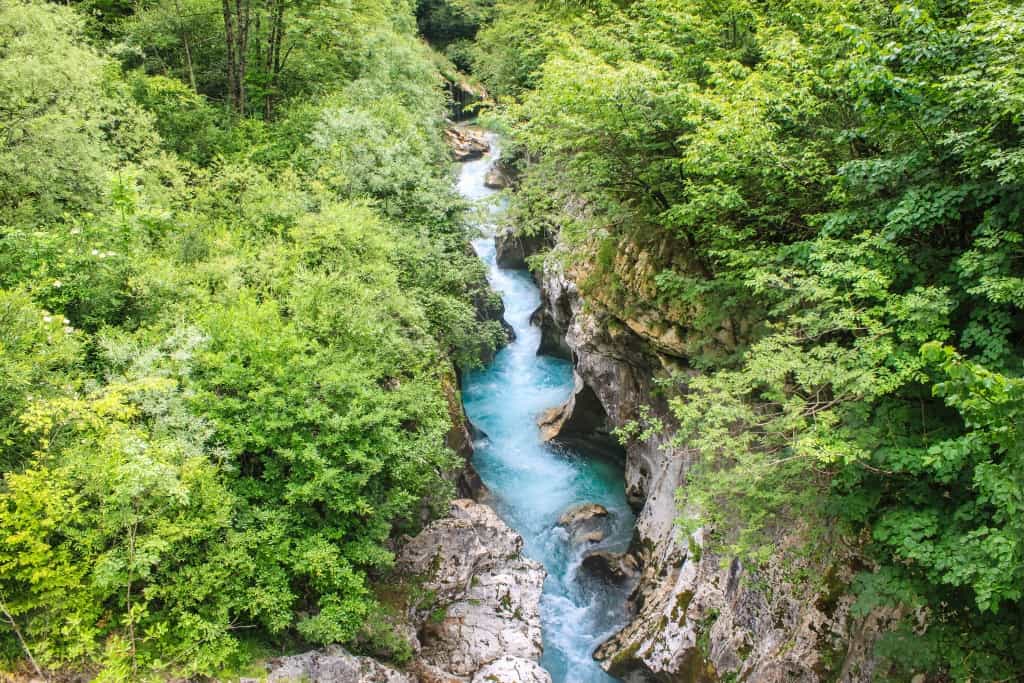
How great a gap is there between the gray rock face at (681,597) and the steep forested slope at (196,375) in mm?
4290

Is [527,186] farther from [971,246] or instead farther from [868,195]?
[971,246]

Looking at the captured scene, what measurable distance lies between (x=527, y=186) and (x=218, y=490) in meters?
11.0

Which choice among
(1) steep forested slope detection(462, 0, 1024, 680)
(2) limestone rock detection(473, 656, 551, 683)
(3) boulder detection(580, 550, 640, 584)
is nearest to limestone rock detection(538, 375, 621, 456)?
(3) boulder detection(580, 550, 640, 584)

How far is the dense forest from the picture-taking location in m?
7.36

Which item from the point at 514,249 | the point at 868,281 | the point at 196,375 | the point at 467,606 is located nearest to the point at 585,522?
the point at 467,606

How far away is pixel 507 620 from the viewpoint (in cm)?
1276

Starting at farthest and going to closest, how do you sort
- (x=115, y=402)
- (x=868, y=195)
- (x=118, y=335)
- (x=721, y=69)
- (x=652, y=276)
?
(x=652, y=276), (x=721, y=69), (x=118, y=335), (x=868, y=195), (x=115, y=402)

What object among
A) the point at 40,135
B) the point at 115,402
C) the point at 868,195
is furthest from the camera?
the point at 40,135

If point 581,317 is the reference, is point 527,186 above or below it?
above

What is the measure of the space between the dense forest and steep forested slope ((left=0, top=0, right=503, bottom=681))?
65 mm

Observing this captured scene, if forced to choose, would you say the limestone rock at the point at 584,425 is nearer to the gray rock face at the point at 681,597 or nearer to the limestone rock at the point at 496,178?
the gray rock face at the point at 681,597

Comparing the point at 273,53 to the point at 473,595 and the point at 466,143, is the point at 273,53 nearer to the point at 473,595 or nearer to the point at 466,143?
the point at 466,143

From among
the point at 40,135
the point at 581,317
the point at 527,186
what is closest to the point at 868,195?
the point at 527,186

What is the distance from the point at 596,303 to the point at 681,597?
787 cm
